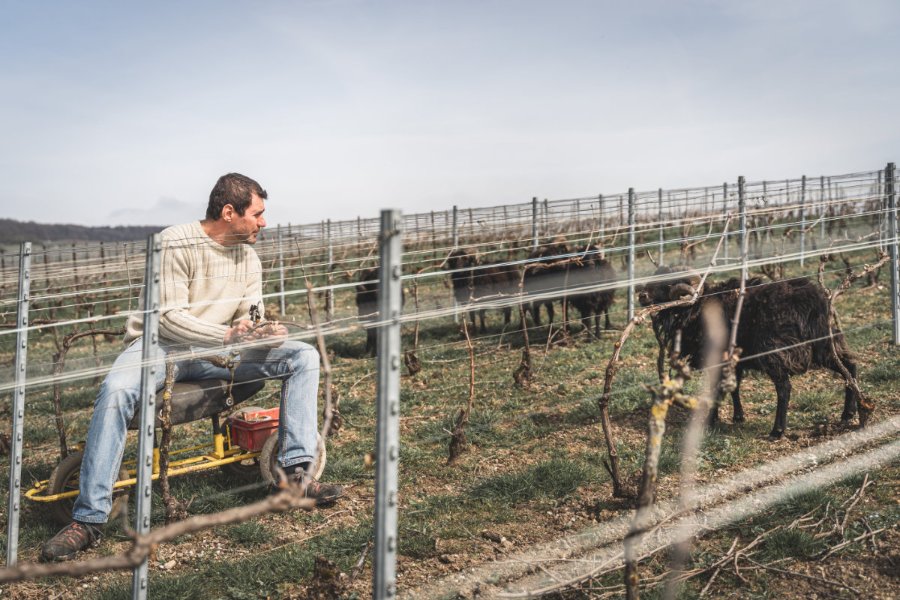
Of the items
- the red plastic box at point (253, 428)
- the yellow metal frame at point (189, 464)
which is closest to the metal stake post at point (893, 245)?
the red plastic box at point (253, 428)

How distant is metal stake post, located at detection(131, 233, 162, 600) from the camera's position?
288 cm

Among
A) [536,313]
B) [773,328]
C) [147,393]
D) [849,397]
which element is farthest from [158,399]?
[536,313]

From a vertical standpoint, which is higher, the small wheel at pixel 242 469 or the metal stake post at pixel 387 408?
the metal stake post at pixel 387 408

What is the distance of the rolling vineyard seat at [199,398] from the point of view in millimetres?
3945

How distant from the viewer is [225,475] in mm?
4828

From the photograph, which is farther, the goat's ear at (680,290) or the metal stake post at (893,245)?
the metal stake post at (893,245)

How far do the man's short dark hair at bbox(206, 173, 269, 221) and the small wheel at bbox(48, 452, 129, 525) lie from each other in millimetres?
1484

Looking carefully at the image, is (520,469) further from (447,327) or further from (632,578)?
Result: (447,327)

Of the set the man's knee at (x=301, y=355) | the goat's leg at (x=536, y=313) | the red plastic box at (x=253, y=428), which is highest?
the man's knee at (x=301, y=355)

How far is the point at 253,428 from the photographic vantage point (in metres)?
4.38

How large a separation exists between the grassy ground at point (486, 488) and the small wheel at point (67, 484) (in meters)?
0.12

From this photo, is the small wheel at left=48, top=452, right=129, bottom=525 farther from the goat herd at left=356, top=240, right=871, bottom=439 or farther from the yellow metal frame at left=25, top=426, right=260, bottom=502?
the goat herd at left=356, top=240, right=871, bottom=439

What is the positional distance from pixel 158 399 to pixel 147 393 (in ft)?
3.27

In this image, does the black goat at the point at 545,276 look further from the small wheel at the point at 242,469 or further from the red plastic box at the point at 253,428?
the red plastic box at the point at 253,428
